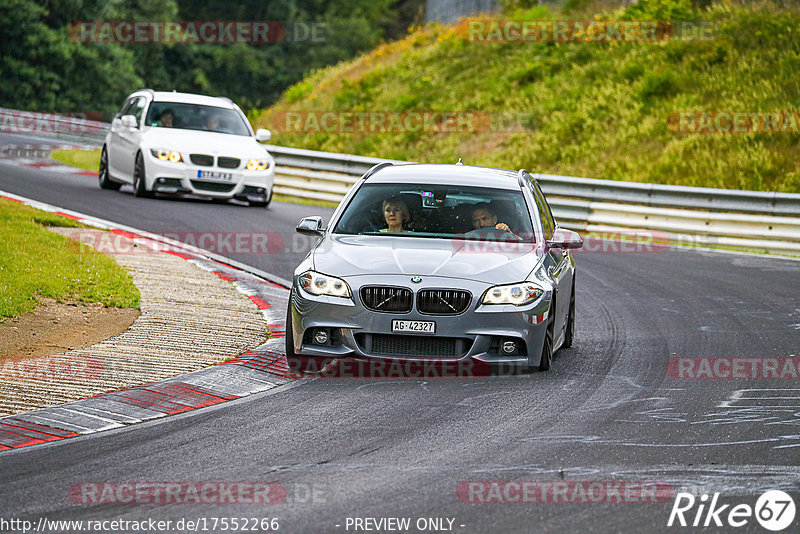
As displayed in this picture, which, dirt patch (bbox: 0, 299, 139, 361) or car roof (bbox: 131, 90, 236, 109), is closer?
dirt patch (bbox: 0, 299, 139, 361)

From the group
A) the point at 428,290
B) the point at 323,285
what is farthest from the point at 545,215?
the point at 323,285

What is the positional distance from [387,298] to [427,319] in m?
0.33

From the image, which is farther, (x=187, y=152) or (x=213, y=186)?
(x=213, y=186)

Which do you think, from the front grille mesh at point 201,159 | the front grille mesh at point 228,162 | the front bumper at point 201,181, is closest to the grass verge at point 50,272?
the front bumper at point 201,181

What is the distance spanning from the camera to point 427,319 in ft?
29.0

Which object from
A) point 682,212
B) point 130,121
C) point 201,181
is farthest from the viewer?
point 682,212

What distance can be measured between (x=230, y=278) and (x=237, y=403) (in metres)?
5.68

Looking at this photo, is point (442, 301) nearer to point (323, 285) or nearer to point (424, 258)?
point (424, 258)

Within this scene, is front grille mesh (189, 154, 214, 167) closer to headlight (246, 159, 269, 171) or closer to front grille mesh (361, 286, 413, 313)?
headlight (246, 159, 269, 171)

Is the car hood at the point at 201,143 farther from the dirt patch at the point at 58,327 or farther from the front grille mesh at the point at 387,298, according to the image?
the front grille mesh at the point at 387,298

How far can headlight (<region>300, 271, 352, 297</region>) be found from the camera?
354 inches

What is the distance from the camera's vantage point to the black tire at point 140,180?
66.1 ft

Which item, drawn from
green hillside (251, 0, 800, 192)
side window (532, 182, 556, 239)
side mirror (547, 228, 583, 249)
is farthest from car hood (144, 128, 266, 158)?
side mirror (547, 228, 583, 249)

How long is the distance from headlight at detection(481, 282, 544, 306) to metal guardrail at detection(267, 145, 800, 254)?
11.9 metres
